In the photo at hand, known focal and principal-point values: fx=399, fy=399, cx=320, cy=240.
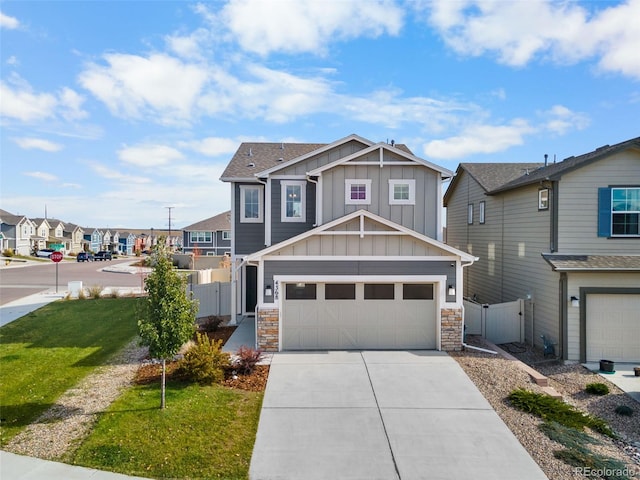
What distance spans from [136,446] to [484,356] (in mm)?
8911

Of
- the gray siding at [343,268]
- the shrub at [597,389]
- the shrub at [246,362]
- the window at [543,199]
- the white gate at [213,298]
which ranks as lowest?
the shrub at [597,389]

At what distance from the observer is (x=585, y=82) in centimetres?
1509

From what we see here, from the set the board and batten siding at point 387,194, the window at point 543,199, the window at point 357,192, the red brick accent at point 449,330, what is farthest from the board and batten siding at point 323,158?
the red brick accent at point 449,330

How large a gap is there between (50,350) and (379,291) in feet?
32.2

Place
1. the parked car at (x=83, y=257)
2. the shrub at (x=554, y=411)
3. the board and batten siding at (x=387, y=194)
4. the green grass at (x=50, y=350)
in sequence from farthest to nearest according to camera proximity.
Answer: the parked car at (x=83, y=257) < the board and batten siding at (x=387, y=194) < the green grass at (x=50, y=350) < the shrub at (x=554, y=411)

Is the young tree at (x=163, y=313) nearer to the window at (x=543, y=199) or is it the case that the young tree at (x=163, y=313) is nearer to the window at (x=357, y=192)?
the window at (x=357, y=192)

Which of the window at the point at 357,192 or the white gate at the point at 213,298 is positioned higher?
the window at the point at 357,192

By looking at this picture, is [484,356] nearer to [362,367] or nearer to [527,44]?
[362,367]

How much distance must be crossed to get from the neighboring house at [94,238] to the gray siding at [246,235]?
8004 cm

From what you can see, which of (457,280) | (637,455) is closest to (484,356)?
(457,280)

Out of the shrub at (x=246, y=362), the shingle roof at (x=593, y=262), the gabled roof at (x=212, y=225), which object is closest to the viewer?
the shrub at (x=246, y=362)

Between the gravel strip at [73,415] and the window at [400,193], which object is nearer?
the gravel strip at [73,415]

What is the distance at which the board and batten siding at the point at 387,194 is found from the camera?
13.9 metres

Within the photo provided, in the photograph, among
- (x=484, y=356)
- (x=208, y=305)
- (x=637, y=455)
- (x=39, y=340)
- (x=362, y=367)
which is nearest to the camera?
(x=637, y=455)
